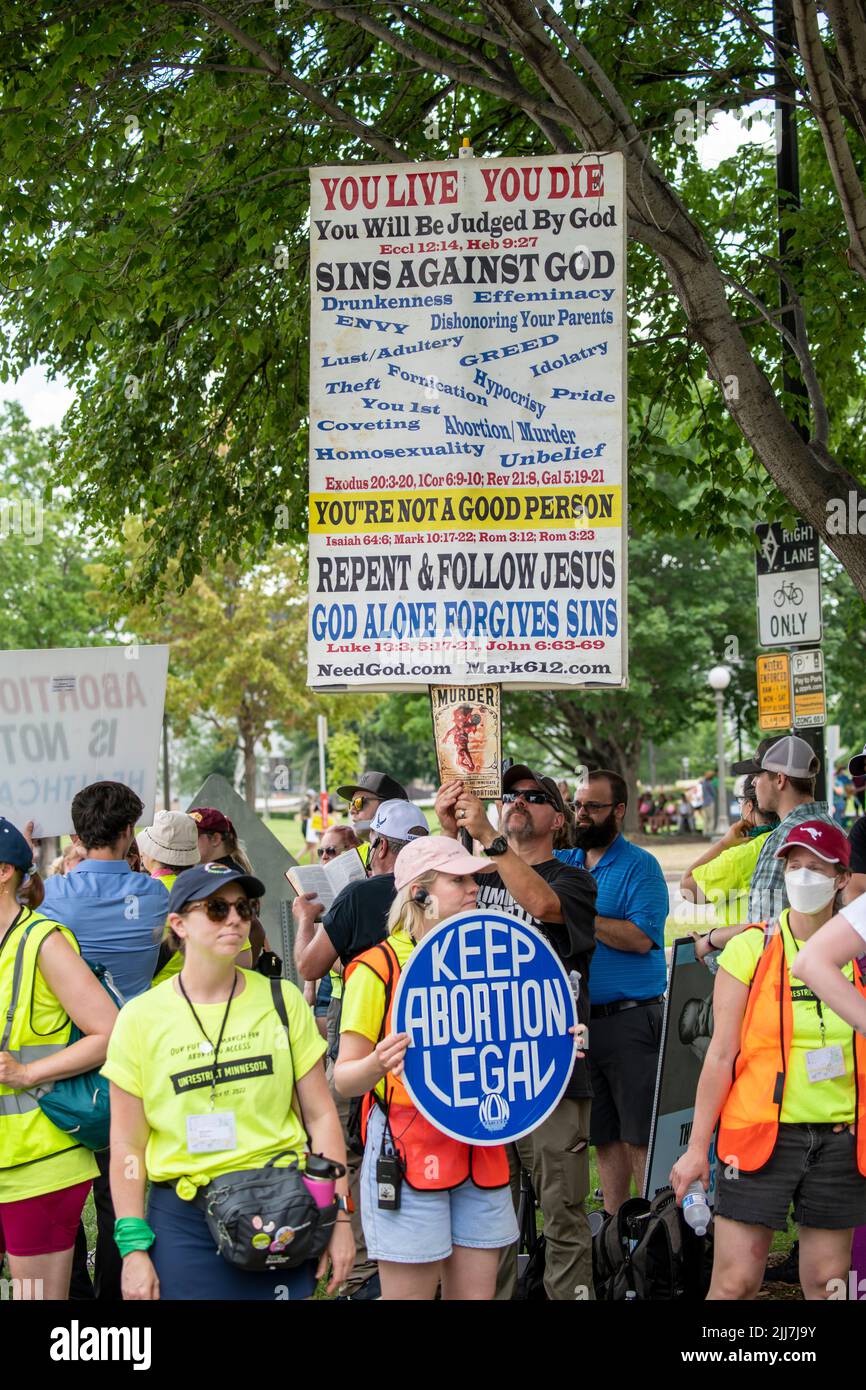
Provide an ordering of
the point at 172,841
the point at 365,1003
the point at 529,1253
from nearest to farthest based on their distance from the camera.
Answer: the point at 365,1003, the point at 529,1253, the point at 172,841

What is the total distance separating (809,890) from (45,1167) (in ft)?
7.86

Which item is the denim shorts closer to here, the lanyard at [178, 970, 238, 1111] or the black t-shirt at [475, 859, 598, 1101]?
the lanyard at [178, 970, 238, 1111]

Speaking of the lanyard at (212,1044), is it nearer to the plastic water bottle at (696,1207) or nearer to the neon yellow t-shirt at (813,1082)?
the plastic water bottle at (696,1207)

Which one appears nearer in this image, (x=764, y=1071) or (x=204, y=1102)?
(x=204, y=1102)

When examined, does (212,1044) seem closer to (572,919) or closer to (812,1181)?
(572,919)

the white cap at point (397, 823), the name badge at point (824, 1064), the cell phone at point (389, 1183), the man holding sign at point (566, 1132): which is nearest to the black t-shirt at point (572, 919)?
the man holding sign at point (566, 1132)

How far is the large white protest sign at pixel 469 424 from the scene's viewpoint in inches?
215

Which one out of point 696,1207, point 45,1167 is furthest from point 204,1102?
point 696,1207

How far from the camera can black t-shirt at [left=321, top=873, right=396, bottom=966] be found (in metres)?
5.82

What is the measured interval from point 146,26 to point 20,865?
550 cm

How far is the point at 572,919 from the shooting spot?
5457mm

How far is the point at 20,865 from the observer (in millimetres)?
4812
